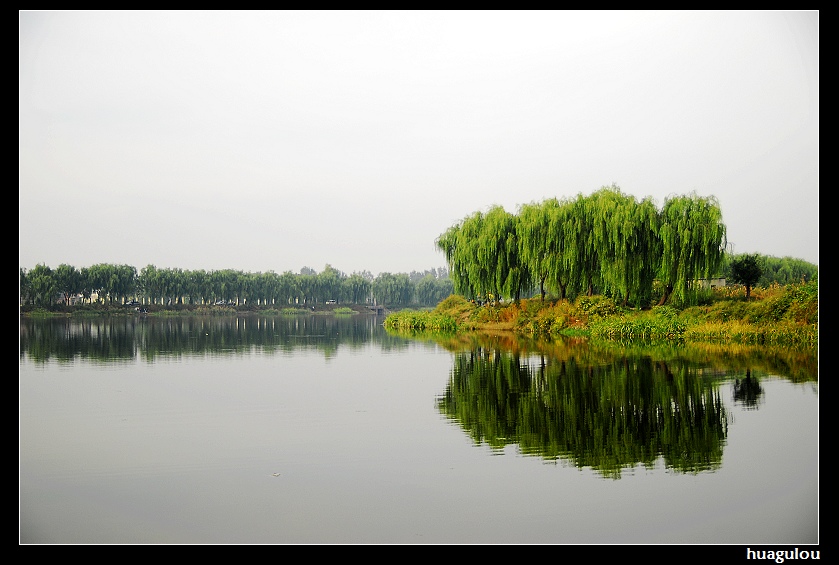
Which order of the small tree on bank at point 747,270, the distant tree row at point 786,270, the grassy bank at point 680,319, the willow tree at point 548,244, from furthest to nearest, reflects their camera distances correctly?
1. the willow tree at point 548,244
2. the small tree on bank at point 747,270
3. the distant tree row at point 786,270
4. the grassy bank at point 680,319

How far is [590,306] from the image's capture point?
2403 centimetres

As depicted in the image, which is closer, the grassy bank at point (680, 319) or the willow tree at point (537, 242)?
the grassy bank at point (680, 319)

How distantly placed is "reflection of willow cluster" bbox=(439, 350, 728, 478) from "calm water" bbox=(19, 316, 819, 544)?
39mm

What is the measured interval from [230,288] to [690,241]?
2054 inches

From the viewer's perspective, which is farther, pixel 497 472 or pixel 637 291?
pixel 637 291

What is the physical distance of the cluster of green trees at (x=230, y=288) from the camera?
144ft

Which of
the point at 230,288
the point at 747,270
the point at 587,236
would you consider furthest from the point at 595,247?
the point at 230,288

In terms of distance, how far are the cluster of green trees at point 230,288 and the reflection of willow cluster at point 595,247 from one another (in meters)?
23.4

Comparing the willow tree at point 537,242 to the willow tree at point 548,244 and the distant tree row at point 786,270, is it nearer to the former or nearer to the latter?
the willow tree at point 548,244

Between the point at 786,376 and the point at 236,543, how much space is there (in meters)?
9.87

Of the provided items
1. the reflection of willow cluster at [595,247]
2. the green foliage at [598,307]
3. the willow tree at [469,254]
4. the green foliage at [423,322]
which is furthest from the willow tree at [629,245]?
the green foliage at [423,322]

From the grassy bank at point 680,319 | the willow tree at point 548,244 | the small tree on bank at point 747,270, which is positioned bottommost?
the grassy bank at point 680,319
